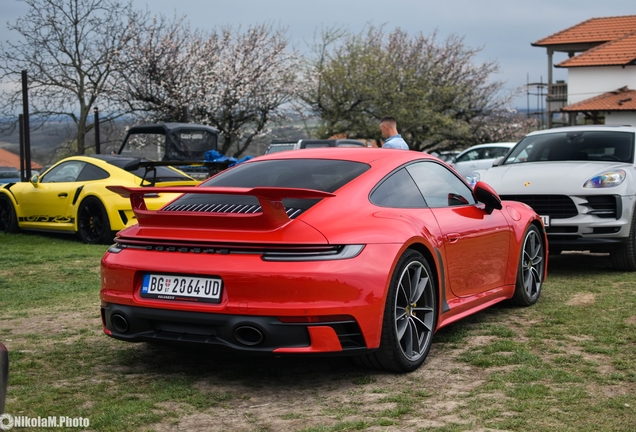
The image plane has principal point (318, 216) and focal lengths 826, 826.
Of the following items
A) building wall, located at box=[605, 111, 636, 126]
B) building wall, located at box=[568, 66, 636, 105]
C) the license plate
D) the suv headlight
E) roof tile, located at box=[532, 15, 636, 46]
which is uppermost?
roof tile, located at box=[532, 15, 636, 46]

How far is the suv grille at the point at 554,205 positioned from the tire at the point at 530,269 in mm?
1531

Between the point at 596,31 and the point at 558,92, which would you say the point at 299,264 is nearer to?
the point at 558,92

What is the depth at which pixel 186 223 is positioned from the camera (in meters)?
4.56

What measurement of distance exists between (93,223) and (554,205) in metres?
6.66

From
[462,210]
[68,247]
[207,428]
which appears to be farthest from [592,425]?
[68,247]

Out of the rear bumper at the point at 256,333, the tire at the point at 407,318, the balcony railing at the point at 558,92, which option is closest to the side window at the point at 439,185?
the tire at the point at 407,318

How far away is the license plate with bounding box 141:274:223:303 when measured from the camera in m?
4.32

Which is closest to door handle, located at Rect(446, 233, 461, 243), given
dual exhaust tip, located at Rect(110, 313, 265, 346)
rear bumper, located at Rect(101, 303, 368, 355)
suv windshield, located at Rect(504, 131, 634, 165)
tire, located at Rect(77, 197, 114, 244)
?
rear bumper, located at Rect(101, 303, 368, 355)

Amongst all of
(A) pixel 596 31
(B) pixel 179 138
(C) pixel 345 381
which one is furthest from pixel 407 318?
(A) pixel 596 31

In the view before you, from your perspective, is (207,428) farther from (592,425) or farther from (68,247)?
(68,247)

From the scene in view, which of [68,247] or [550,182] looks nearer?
[550,182]

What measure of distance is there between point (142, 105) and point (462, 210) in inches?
1248

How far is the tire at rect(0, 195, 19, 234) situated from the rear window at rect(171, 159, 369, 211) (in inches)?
336

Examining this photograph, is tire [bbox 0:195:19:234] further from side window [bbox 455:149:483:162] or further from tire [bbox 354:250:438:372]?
side window [bbox 455:149:483:162]
